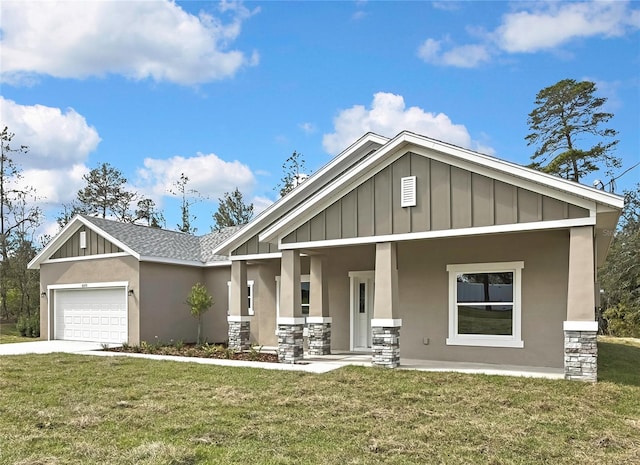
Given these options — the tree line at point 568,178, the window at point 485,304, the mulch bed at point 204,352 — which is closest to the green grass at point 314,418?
the window at point 485,304

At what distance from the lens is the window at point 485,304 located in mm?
12352

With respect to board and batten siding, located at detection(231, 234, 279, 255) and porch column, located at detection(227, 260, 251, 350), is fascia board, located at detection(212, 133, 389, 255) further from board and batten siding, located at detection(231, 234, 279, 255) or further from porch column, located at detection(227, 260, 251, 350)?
porch column, located at detection(227, 260, 251, 350)

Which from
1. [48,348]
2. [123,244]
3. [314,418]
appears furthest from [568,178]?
[314,418]

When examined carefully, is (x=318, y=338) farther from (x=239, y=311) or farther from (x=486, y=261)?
(x=486, y=261)

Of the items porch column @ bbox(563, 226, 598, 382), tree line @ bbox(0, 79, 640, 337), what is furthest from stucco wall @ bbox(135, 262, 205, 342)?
porch column @ bbox(563, 226, 598, 382)

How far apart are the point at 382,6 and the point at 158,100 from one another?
10007 mm

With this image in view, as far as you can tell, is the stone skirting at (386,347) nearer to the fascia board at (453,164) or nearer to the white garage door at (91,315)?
the fascia board at (453,164)

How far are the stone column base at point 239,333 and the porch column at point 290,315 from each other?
9.75ft

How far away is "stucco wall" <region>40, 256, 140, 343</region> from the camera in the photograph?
18.0m

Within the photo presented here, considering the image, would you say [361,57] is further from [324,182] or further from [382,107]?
[382,107]

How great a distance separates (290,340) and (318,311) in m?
1.51

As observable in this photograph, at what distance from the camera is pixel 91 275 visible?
19.7 meters

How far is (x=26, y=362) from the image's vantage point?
1337 cm

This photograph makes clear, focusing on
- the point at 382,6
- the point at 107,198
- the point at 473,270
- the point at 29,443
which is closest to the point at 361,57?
the point at 382,6
